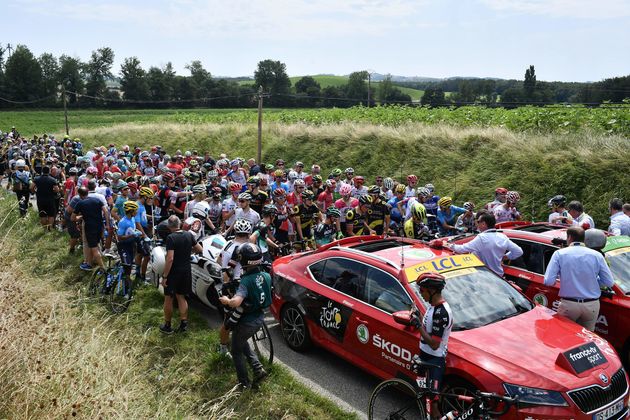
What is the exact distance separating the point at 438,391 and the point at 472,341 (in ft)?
2.39

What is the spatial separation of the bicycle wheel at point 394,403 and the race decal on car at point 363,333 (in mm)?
626

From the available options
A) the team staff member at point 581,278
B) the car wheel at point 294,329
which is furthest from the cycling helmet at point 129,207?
→ the team staff member at point 581,278

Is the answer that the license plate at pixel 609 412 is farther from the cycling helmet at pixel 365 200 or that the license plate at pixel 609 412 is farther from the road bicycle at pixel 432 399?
the cycling helmet at pixel 365 200

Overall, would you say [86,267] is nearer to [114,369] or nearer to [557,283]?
[114,369]

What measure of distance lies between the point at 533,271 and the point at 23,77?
104 m

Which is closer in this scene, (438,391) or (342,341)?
(438,391)

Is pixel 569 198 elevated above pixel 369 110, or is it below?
below

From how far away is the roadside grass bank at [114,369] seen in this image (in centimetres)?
462

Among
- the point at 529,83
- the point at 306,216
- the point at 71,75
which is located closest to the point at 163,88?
the point at 71,75

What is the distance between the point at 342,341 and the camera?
6.48 metres

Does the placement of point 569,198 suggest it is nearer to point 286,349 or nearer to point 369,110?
point 286,349

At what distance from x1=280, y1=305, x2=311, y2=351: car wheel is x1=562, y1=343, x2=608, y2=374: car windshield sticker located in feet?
11.1

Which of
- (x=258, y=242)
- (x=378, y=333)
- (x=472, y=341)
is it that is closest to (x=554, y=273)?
(x=472, y=341)

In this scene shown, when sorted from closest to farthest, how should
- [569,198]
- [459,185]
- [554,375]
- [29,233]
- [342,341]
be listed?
[554,375], [342,341], [29,233], [569,198], [459,185]
